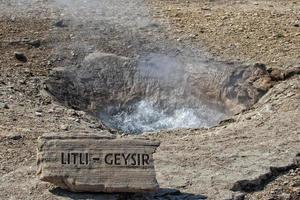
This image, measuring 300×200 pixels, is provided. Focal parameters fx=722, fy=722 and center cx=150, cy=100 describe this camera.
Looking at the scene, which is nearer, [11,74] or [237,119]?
[237,119]

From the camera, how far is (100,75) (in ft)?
25.4

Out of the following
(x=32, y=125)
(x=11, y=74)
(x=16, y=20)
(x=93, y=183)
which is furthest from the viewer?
(x=16, y=20)

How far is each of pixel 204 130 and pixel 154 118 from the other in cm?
109

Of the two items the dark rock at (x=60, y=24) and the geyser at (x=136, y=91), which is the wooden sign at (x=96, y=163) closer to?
the geyser at (x=136, y=91)

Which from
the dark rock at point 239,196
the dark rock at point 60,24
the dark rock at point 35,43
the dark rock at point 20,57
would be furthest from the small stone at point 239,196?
the dark rock at point 60,24

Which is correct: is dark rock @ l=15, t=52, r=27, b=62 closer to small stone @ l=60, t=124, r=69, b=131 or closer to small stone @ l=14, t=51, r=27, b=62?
small stone @ l=14, t=51, r=27, b=62

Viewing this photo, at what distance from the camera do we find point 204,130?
21.1 ft

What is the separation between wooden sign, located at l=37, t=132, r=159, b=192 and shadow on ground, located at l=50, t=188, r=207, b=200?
0.05 meters

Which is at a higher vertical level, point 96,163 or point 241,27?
point 241,27

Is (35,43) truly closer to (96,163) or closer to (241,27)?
(241,27)

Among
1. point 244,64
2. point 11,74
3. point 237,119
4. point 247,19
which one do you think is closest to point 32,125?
point 11,74

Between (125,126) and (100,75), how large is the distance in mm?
780

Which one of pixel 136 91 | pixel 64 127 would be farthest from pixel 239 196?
pixel 136 91

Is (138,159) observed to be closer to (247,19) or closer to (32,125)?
(32,125)
